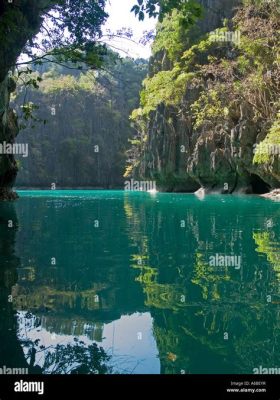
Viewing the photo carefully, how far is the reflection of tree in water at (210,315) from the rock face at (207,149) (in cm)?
2023

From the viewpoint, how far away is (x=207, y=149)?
3472 centimetres

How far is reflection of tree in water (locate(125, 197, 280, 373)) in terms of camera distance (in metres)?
2.91

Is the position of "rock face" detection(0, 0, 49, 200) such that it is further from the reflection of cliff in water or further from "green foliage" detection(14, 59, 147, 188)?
"green foliage" detection(14, 59, 147, 188)

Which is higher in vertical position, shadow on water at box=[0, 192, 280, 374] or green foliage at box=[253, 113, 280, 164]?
green foliage at box=[253, 113, 280, 164]

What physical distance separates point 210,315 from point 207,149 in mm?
31716

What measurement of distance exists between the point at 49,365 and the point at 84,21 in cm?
718

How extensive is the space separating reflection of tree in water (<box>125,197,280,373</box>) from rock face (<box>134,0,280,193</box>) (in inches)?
797

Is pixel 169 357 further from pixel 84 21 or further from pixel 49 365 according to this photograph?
pixel 84 21
